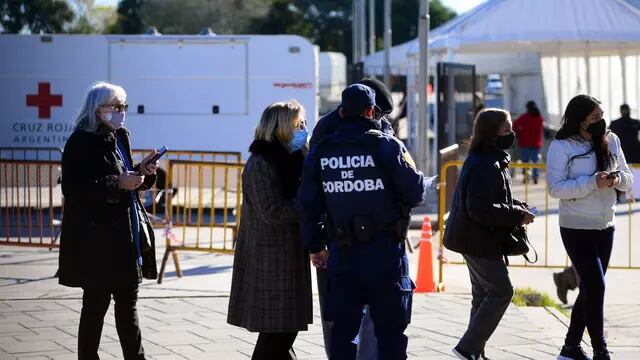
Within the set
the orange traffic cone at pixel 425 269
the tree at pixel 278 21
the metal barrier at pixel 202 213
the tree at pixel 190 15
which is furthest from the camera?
the tree at pixel 190 15

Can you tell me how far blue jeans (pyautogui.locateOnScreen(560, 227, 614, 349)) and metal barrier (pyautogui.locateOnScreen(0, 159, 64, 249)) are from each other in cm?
588

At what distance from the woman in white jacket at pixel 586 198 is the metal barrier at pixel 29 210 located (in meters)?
5.81

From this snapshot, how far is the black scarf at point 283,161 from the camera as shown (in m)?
6.25

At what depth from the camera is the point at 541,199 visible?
19734 mm

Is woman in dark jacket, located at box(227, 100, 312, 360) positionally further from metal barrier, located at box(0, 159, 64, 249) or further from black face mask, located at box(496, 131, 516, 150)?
metal barrier, located at box(0, 159, 64, 249)

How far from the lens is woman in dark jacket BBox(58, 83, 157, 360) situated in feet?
20.4

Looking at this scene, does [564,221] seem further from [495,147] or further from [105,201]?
[105,201]

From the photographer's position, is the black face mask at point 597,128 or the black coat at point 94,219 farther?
the black face mask at point 597,128

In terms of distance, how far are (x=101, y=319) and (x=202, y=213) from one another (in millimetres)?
9021

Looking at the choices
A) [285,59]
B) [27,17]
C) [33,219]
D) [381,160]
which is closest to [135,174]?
[381,160]

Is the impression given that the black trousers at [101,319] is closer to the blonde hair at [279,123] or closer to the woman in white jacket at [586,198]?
the blonde hair at [279,123]

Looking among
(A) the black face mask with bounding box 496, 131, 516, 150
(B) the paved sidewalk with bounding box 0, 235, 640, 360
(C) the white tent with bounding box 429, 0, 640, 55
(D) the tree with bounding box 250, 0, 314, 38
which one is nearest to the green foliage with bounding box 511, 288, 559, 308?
(B) the paved sidewalk with bounding box 0, 235, 640, 360

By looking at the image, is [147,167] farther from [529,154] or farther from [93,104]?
[529,154]

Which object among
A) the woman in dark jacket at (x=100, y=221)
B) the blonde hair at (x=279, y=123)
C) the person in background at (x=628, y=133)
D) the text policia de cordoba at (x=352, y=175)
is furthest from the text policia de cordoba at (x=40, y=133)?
the text policia de cordoba at (x=352, y=175)
